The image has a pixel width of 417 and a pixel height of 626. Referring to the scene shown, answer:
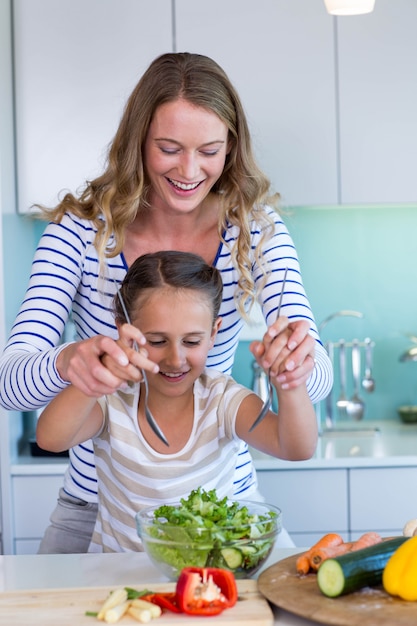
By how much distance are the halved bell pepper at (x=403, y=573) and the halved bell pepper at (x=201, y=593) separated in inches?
7.5

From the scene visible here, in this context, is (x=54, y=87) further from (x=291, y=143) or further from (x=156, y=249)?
(x=156, y=249)

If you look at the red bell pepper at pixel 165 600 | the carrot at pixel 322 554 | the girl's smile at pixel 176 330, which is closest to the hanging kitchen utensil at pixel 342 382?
the girl's smile at pixel 176 330

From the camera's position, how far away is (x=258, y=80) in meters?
2.95

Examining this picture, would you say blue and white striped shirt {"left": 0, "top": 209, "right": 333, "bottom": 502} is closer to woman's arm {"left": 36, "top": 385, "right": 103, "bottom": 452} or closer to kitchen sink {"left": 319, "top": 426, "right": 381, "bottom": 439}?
woman's arm {"left": 36, "top": 385, "right": 103, "bottom": 452}

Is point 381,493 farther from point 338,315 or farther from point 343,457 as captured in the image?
point 338,315

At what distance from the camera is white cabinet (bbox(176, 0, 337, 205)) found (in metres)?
2.93

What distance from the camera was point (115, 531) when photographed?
5.35 feet

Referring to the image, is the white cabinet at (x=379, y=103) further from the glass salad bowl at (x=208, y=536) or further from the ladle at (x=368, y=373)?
the glass salad bowl at (x=208, y=536)

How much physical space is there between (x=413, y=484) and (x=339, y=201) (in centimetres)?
90

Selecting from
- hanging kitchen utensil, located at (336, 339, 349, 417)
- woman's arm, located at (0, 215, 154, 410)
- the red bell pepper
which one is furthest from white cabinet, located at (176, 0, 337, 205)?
the red bell pepper

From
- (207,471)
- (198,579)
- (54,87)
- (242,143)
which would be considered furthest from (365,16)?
(198,579)

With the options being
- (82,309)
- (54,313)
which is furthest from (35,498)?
(54,313)

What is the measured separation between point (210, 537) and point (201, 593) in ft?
0.28

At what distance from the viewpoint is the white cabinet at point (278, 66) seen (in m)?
2.93
